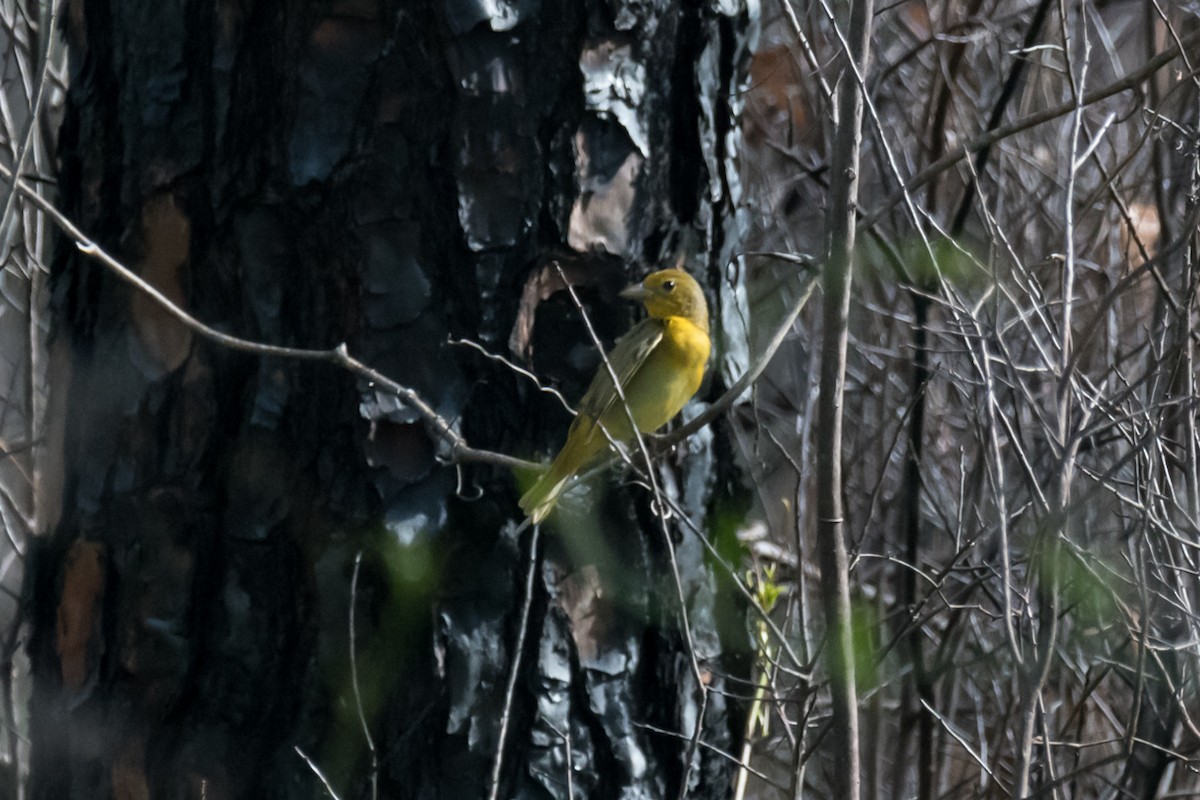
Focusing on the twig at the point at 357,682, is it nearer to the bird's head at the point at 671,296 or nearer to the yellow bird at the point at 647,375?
the yellow bird at the point at 647,375

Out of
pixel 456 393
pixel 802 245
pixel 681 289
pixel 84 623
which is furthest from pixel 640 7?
pixel 802 245

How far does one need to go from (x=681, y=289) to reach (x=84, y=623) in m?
1.41

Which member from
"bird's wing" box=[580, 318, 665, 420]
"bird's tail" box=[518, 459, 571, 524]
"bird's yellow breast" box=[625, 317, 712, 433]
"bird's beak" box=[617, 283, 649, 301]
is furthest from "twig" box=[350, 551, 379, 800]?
"bird's yellow breast" box=[625, 317, 712, 433]

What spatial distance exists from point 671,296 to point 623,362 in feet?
1.23

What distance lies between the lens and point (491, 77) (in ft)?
8.39

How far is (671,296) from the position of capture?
303cm

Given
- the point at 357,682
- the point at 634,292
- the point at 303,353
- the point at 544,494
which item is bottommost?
the point at 357,682

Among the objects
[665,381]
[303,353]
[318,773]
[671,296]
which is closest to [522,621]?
[318,773]

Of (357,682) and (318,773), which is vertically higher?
(357,682)

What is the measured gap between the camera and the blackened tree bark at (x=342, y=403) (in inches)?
99.9

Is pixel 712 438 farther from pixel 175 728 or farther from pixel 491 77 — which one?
pixel 175 728

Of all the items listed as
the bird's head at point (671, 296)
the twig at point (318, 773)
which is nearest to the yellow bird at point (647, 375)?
the bird's head at point (671, 296)

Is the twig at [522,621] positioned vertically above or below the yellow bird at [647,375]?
below

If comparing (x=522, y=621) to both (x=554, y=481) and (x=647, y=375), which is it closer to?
(x=554, y=481)
